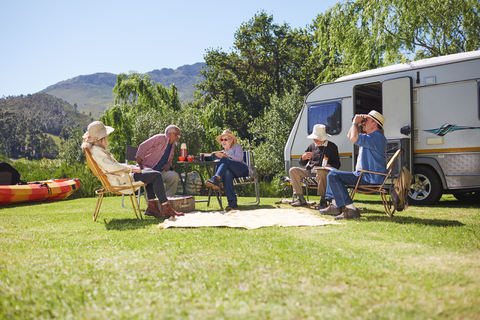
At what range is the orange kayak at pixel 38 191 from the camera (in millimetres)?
7098

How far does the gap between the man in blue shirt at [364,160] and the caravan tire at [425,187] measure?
2192 mm

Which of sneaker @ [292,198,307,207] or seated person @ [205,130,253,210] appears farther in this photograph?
sneaker @ [292,198,307,207]

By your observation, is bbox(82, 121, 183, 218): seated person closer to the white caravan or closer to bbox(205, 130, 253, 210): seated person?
bbox(205, 130, 253, 210): seated person

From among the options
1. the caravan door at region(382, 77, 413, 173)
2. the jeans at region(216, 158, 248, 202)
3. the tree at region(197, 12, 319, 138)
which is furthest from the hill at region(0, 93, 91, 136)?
the caravan door at region(382, 77, 413, 173)

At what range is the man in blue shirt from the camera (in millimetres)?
4503

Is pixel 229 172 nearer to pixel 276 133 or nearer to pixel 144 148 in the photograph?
pixel 144 148

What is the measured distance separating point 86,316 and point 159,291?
393 mm

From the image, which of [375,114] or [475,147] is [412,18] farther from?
[375,114]

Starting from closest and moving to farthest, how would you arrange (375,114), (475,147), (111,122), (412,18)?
(375,114), (475,147), (412,18), (111,122)

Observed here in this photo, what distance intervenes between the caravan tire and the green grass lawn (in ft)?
8.50

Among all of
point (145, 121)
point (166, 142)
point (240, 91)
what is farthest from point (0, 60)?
point (166, 142)

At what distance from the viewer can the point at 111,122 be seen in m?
17.7

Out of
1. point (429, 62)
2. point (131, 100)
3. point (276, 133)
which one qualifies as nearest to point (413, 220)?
point (429, 62)

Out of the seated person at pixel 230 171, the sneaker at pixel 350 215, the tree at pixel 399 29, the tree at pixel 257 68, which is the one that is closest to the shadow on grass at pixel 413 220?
the sneaker at pixel 350 215
